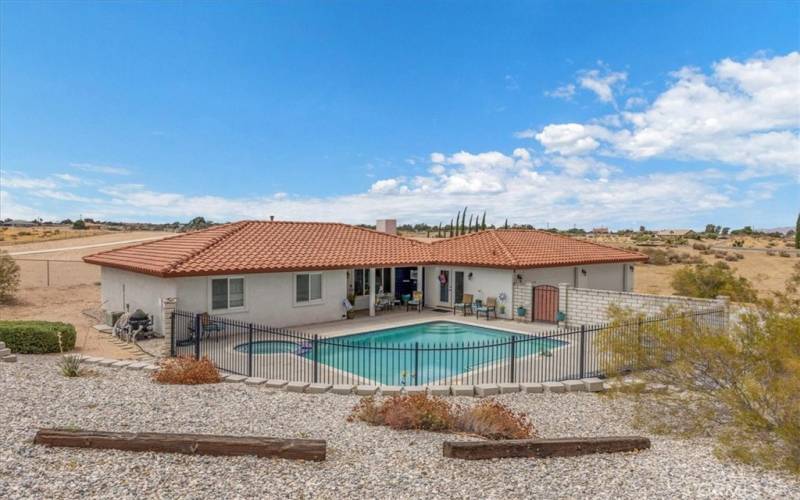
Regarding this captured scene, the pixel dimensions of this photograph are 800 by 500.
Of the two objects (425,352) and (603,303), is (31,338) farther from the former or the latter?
(603,303)

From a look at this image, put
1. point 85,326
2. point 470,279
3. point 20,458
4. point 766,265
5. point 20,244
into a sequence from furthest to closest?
point 20,244, point 766,265, point 470,279, point 85,326, point 20,458

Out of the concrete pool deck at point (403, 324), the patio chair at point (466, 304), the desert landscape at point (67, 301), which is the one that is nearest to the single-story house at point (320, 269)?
the patio chair at point (466, 304)

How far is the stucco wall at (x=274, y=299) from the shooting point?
19.3 m

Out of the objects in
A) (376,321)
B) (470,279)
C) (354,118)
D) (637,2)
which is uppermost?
(637,2)

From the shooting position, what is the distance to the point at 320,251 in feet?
81.4

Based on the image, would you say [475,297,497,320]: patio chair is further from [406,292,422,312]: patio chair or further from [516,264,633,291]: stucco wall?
[406,292,422,312]: patio chair

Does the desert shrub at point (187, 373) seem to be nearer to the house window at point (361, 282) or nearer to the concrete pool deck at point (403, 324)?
the concrete pool deck at point (403, 324)

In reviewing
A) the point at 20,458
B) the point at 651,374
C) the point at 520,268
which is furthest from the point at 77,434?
the point at 520,268

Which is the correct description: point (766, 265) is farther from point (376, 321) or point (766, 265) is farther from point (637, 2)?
point (376, 321)

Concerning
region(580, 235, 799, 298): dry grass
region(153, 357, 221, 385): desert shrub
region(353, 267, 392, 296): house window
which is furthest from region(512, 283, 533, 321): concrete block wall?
region(580, 235, 799, 298): dry grass

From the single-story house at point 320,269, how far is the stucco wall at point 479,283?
52 millimetres

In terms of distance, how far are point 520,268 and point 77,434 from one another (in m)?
20.0

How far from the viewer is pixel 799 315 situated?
31.7ft

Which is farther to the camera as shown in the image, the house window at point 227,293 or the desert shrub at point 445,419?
the house window at point 227,293
